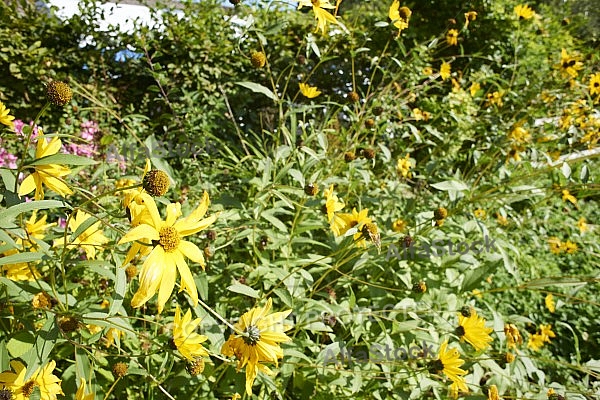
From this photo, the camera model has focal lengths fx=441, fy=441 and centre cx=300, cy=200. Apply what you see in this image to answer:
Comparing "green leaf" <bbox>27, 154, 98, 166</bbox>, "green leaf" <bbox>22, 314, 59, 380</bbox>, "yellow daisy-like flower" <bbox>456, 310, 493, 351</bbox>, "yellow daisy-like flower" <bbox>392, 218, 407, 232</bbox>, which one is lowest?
"yellow daisy-like flower" <bbox>456, 310, 493, 351</bbox>

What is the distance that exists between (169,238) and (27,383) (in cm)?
47

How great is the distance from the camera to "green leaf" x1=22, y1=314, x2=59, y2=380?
0.92 m

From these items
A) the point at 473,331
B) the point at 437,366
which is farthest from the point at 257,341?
the point at 473,331

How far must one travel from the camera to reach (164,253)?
0.85 meters

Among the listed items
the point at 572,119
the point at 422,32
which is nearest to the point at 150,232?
the point at 572,119

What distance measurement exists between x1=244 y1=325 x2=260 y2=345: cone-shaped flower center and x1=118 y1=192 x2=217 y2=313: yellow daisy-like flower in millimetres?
209

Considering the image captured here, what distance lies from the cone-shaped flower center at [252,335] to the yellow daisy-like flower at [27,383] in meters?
0.43

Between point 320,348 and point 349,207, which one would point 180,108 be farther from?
point 320,348

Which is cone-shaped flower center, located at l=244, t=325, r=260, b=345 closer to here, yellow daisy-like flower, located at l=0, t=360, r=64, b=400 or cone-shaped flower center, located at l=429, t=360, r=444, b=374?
yellow daisy-like flower, located at l=0, t=360, r=64, b=400

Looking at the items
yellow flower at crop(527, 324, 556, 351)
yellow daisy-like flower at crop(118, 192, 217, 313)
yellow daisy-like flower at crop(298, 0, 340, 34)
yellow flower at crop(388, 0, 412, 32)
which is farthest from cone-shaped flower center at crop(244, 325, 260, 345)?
yellow flower at crop(527, 324, 556, 351)

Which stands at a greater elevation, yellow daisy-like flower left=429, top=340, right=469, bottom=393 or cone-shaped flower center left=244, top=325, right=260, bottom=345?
cone-shaped flower center left=244, top=325, right=260, bottom=345

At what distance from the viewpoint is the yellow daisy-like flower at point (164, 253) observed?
31.4 inches

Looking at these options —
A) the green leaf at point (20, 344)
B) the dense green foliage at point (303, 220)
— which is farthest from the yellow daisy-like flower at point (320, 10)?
the green leaf at point (20, 344)

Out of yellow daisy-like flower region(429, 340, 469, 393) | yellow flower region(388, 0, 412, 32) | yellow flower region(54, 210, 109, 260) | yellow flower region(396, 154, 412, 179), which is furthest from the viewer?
yellow flower region(396, 154, 412, 179)
